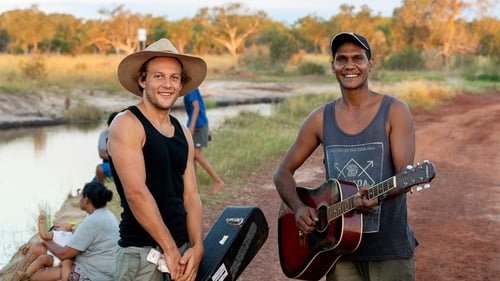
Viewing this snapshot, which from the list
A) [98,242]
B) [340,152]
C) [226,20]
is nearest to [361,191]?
[340,152]

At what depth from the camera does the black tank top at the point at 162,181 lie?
A: 3.05m

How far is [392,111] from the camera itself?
3.17 m

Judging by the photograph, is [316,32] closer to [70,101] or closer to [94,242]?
[70,101]

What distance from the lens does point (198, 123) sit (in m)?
8.45

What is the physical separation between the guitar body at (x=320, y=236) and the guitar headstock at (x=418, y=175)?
0.34 m

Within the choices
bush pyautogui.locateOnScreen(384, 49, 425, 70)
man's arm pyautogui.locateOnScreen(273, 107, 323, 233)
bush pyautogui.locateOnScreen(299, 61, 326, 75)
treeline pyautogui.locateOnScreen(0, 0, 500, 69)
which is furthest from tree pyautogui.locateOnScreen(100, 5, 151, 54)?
man's arm pyautogui.locateOnScreen(273, 107, 323, 233)

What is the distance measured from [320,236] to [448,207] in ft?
14.7

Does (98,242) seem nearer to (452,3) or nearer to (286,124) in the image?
(286,124)

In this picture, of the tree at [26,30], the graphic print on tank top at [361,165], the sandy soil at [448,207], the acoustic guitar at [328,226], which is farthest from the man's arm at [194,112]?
the tree at [26,30]

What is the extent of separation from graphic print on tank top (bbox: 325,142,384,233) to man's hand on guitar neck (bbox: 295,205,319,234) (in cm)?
31

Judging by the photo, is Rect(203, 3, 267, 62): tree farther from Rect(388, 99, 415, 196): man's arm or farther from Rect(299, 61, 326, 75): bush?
Rect(388, 99, 415, 196): man's arm

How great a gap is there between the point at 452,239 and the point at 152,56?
157 inches

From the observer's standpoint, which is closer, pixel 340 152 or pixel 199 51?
pixel 340 152

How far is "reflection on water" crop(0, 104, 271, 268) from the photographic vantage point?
29.7 ft
